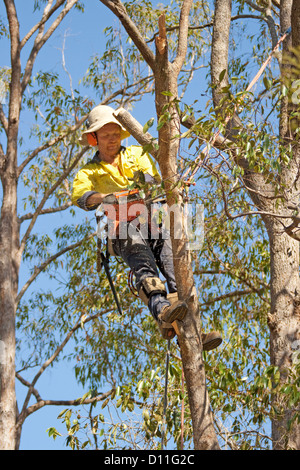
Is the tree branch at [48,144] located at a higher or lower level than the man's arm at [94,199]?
higher

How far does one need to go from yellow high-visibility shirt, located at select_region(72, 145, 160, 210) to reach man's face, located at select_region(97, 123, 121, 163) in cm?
5

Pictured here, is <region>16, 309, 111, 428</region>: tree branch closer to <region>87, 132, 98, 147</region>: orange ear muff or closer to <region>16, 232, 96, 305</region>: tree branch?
<region>16, 232, 96, 305</region>: tree branch

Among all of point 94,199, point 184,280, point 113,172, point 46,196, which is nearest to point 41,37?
point 46,196

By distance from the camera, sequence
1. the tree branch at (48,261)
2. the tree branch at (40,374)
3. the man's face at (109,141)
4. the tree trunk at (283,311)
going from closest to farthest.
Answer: the man's face at (109,141)
the tree trunk at (283,311)
the tree branch at (40,374)
the tree branch at (48,261)

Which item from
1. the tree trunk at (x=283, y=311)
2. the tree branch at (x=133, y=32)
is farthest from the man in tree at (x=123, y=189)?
the tree trunk at (x=283, y=311)

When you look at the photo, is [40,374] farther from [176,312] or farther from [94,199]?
[176,312]

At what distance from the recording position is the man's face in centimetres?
510

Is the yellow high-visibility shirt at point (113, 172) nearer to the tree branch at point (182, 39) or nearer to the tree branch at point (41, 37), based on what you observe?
the tree branch at point (182, 39)

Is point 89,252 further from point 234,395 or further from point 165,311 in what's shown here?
point 165,311

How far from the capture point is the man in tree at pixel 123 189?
4652mm

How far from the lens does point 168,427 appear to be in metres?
5.05

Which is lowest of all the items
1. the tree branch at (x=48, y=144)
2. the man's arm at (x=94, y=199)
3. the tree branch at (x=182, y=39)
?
the man's arm at (x=94, y=199)
